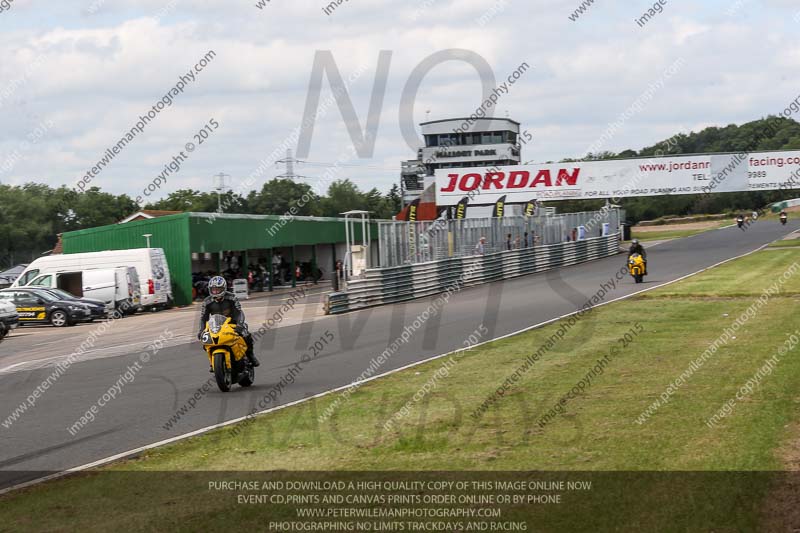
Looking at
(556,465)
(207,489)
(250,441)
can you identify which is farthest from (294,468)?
(556,465)

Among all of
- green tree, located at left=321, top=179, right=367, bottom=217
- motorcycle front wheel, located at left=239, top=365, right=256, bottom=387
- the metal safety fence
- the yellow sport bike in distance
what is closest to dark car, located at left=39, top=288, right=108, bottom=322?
the metal safety fence

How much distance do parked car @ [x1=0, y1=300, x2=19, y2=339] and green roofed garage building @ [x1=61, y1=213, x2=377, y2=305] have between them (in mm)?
13207

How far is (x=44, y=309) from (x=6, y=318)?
16.2 feet

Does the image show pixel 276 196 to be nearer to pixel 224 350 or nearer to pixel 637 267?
pixel 637 267

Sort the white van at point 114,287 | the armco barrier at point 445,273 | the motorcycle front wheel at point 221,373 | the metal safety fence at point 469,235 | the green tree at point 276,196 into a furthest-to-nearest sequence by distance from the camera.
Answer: the green tree at point 276,196 < the white van at point 114,287 < the metal safety fence at point 469,235 < the armco barrier at point 445,273 < the motorcycle front wheel at point 221,373

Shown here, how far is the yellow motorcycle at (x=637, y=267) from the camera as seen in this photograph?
3014 cm

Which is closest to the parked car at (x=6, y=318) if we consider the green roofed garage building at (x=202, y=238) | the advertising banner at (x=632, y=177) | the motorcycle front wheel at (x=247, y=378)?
the green roofed garage building at (x=202, y=238)

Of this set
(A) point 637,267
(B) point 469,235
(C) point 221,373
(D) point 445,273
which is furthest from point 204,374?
(B) point 469,235

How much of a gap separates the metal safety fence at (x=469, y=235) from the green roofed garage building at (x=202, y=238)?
9.06 m

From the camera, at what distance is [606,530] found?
579 cm

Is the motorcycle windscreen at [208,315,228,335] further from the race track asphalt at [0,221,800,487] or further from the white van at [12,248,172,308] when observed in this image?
the white van at [12,248,172,308]

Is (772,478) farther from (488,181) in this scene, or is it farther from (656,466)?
(488,181)

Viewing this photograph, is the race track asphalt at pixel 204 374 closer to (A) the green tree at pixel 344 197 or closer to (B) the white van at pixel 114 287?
(B) the white van at pixel 114 287

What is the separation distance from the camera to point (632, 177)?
53562 mm
